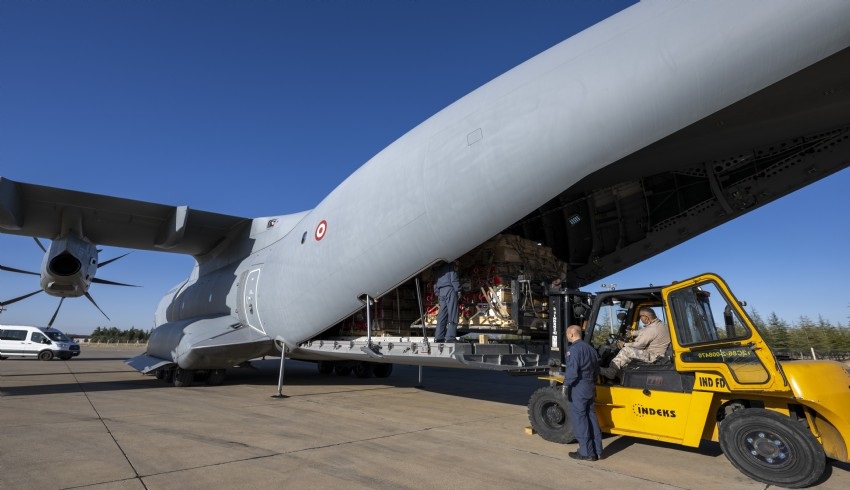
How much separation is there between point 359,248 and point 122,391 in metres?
6.85

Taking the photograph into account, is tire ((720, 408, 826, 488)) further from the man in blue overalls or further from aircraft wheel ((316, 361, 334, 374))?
aircraft wheel ((316, 361, 334, 374))

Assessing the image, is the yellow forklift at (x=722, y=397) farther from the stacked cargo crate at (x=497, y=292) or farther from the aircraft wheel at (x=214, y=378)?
the aircraft wheel at (x=214, y=378)

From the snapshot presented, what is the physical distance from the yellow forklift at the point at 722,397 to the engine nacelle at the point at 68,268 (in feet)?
33.4

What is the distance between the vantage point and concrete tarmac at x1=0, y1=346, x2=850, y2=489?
3.99 meters

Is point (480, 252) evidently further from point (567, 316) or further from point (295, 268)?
point (295, 268)

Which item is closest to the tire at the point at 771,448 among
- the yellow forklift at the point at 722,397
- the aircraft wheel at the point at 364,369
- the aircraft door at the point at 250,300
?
the yellow forklift at the point at 722,397

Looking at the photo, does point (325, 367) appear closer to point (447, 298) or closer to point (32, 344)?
point (447, 298)

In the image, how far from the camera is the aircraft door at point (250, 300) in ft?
31.5

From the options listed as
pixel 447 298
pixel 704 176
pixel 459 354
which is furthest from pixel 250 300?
pixel 704 176

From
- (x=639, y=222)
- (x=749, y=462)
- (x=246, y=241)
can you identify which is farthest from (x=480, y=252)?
(x=246, y=241)

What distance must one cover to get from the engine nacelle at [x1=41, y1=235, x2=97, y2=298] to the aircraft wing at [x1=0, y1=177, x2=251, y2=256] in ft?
1.61

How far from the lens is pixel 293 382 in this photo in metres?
12.1

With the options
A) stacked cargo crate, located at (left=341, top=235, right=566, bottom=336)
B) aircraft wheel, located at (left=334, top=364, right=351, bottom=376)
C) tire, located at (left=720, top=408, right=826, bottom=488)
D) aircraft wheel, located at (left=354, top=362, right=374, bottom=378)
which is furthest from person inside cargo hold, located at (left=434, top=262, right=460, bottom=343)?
aircraft wheel, located at (left=334, top=364, right=351, bottom=376)

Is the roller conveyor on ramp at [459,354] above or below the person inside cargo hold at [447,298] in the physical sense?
below
